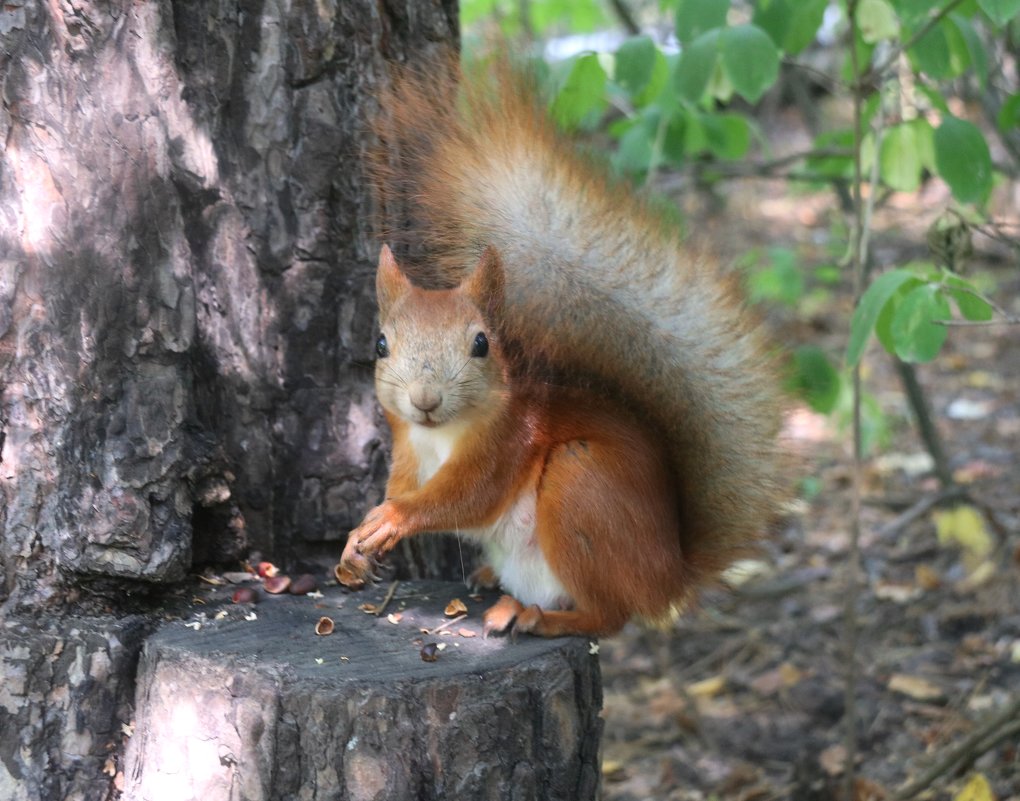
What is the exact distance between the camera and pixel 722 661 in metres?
2.89

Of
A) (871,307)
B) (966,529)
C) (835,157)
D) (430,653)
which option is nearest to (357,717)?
(430,653)

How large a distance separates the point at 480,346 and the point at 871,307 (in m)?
0.57

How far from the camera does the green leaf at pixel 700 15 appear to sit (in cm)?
171

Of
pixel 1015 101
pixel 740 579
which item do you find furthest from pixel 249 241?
pixel 740 579

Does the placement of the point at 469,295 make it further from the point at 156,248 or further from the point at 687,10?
the point at 687,10

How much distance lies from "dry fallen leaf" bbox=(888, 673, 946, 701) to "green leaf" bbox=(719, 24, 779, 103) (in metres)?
1.47

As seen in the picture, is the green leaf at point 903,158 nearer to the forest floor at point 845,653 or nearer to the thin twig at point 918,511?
the forest floor at point 845,653

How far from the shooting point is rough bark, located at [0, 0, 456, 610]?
1422mm

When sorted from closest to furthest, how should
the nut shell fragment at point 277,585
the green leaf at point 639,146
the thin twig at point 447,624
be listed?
the thin twig at point 447,624 < the nut shell fragment at point 277,585 < the green leaf at point 639,146

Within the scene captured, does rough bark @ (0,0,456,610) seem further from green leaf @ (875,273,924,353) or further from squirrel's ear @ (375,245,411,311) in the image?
green leaf @ (875,273,924,353)

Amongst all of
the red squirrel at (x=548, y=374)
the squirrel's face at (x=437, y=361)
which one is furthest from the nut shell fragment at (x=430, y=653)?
the squirrel's face at (x=437, y=361)

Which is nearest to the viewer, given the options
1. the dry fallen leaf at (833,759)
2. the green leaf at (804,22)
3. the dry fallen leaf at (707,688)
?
the green leaf at (804,22)

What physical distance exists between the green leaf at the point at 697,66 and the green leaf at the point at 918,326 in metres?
0.48

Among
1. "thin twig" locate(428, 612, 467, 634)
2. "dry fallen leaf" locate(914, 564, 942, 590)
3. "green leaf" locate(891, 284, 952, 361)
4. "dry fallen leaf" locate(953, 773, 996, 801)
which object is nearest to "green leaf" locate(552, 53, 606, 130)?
"green leaf" locate(891, 284, 952, 361)
